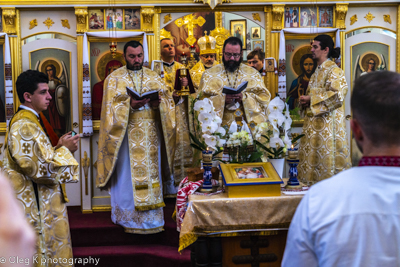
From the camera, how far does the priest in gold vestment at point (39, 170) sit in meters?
3.22

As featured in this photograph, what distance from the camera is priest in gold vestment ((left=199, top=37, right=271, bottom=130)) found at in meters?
4.89

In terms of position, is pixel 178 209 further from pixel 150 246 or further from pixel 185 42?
pixel 185 42

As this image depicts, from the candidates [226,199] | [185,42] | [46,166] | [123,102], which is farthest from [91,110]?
[226,199]

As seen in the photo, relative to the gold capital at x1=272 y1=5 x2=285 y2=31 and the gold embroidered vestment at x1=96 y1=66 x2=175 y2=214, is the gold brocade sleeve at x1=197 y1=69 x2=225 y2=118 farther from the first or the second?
the gold capital at x1=272 y1=5 x2=285 y2=31

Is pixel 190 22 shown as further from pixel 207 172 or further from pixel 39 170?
pixel 39 170

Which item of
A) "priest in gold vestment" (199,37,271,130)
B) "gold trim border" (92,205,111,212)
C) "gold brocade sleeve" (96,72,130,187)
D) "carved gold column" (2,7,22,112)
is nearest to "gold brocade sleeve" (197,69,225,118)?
"priest in gold vestment" (199,37,271,130)

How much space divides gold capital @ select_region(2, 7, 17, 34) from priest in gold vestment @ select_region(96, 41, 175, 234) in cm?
211

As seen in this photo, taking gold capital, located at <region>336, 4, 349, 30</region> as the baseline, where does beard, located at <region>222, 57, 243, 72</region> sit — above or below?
below

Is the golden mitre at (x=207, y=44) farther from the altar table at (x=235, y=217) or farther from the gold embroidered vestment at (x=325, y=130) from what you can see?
the altar table at (x=235, y=217)

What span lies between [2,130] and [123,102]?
7.89 ft

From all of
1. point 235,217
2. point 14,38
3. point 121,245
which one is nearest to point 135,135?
point 121,245

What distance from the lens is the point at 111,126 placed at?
16.2 feet

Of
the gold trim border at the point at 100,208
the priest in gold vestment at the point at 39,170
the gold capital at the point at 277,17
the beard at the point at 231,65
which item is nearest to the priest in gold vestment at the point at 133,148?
the beard at the point at 231,65

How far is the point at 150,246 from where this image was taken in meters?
4.79
